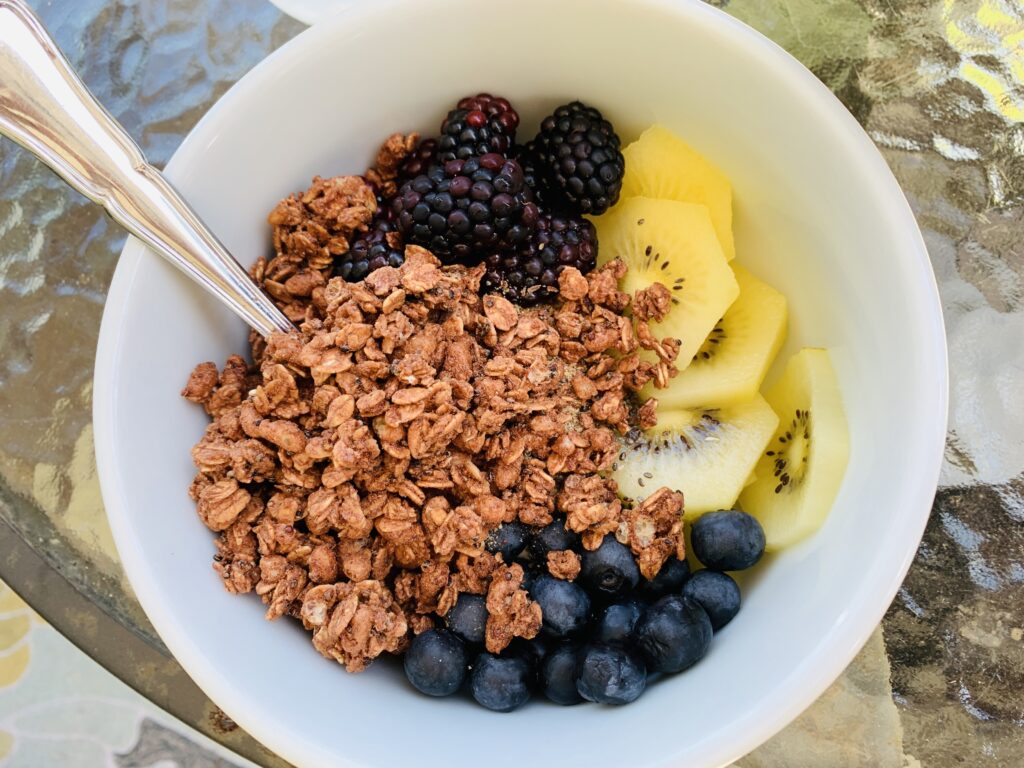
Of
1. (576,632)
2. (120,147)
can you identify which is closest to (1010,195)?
(576,632)

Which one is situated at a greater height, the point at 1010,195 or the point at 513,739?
the point at 1010,195

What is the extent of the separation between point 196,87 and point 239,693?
0.84 m

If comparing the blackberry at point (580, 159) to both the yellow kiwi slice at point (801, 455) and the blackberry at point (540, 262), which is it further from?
the yellow kiwi slice at point (801, 455)

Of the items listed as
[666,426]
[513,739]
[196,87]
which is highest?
[196,87]

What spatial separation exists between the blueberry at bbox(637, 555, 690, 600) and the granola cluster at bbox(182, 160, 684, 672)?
20 mm

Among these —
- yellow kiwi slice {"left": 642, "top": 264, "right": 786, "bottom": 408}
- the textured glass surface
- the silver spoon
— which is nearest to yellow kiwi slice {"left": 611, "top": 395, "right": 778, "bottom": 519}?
yellow kiwi slice {"left": 642, "top": 264, "right": 786, "bottom": 408}

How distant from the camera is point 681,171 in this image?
104 centimetres

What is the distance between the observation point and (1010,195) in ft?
3.80

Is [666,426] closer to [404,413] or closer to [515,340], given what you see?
[515,340]

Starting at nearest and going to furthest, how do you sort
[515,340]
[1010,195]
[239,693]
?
[239,693]
[515,340]
[1010,195]

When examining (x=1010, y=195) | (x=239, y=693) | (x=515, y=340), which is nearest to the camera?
(x=239, y=693)

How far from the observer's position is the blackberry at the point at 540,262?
99 centimetres

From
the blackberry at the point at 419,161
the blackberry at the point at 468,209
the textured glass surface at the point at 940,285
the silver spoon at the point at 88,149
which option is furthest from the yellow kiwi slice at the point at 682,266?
the silver spoon at the point at 88,149

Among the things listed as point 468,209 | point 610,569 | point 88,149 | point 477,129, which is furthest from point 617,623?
point 88,149
